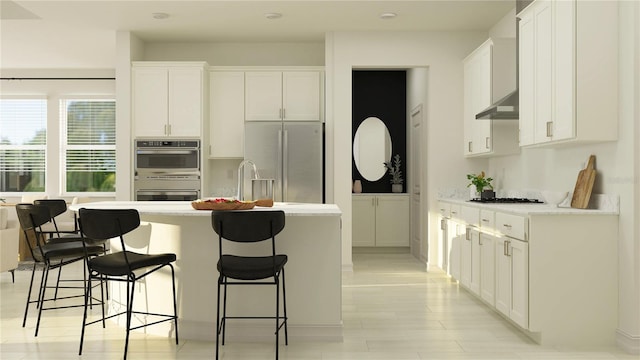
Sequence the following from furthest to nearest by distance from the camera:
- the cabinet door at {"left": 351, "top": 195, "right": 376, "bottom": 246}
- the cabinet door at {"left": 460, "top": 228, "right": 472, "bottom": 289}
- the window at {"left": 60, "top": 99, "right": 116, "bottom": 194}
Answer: the window at {"left": 60, "top": 99, "right": 116, "bottom": 194} → the cabinet door at {"left": 351, "top": 195, "right": 376, "bottom": 246} → the cabinet door at {"left": 460, "top": 228, "right": 472, "bottom": 289}

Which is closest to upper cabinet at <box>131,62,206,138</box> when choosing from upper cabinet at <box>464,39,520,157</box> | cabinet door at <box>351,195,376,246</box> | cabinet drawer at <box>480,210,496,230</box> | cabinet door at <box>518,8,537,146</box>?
cabinet door at <box>351,195,376,246</box>

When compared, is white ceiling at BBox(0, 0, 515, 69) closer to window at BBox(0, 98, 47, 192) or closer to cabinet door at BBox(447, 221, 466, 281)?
window at BBox(0, 98, 47, 192)

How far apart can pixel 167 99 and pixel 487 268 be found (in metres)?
4.17

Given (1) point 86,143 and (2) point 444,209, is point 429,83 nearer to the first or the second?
(2) point 444,209

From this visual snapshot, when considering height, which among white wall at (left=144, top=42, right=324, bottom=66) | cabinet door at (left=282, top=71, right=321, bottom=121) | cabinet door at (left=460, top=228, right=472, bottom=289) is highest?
white wall at (left=144, top=42, right=324, bottom=66)

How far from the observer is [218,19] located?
6.27 m

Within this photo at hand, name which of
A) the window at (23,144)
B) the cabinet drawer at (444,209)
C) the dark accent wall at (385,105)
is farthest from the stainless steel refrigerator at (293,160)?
the window at (23,144)

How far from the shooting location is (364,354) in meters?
3.63

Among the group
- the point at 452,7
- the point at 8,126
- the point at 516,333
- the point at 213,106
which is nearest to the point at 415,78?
the point at 452,7

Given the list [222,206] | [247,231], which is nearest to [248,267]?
[247,231]

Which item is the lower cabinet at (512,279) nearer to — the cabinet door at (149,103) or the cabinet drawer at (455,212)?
Answer: the cabinet drawer at (455,212)

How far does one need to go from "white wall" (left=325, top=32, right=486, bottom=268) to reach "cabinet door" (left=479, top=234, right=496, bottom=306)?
1.99 m

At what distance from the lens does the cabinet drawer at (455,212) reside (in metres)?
5.57

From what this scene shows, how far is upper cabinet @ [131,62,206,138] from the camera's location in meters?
6.73
